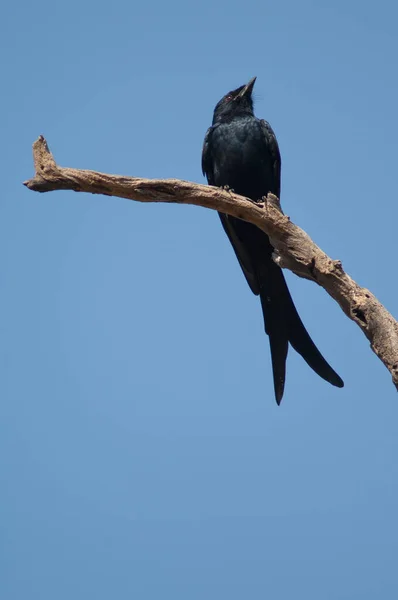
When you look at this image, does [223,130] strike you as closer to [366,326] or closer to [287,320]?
[287,320]

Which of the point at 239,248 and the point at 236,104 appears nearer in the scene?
the point at 239,248

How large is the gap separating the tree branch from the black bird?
1069 millimetres

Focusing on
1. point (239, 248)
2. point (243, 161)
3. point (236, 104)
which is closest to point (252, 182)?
point (243, 161)

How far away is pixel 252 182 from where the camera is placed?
6035 mm

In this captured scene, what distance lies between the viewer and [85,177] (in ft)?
13.9

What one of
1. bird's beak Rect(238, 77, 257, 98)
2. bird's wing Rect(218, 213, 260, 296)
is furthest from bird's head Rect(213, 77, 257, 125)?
bird's wing Rect(218, 213, 260, 296)

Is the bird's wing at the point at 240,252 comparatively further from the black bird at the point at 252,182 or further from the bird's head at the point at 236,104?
the bird's head at the point at 236,104

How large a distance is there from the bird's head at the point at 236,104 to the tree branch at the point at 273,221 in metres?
2.09

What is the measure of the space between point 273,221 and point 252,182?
152 centimetres

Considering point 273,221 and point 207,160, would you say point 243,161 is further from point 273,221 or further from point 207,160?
point 273,221

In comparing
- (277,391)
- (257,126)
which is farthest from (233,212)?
(257,126)

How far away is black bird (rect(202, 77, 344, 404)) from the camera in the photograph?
227 inches

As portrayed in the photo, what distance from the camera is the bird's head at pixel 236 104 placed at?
21.4 ft

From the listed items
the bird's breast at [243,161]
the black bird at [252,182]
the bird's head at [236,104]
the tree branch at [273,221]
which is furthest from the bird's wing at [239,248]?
the tree branch at [273,221]
